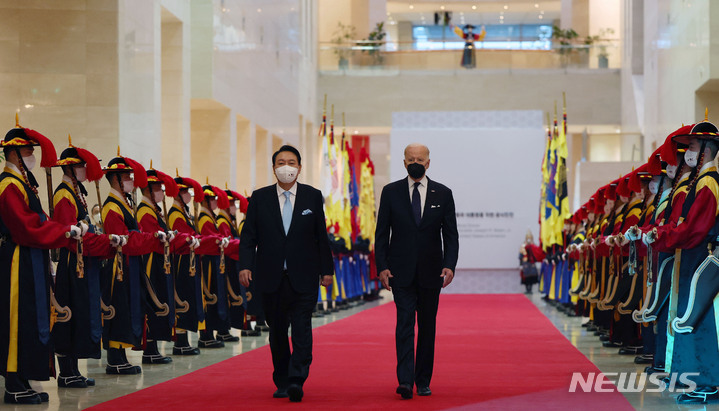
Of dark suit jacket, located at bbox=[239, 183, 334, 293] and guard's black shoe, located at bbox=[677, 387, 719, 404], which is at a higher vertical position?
dark suit jacket, located at bbox=[239, 183, 334, 293]

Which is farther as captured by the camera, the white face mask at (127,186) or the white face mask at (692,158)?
the white face mask at (127,186)

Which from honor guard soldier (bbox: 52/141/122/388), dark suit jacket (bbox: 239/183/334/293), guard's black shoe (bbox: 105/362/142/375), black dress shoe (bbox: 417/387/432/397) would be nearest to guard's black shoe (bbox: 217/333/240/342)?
guard's black shoe (bbox: 105/362/142/375)

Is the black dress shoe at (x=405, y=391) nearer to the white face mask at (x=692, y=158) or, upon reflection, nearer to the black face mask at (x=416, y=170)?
the black face mask at (x=416, y=170)

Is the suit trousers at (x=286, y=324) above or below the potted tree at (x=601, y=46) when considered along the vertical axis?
below

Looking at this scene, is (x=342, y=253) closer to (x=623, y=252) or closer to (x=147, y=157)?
(x=147, y=157)

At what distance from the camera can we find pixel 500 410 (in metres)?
5.88

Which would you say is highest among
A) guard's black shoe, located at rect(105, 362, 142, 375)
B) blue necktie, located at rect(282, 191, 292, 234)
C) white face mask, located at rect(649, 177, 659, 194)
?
white face mask, located at rect(649, 177, 659, 194)

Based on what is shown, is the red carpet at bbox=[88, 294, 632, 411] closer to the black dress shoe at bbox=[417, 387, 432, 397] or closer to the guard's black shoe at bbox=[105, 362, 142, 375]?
the black dress shoe at bbox=[417, 387, 432, 397]

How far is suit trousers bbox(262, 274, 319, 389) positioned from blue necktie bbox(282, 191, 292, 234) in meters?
0.35

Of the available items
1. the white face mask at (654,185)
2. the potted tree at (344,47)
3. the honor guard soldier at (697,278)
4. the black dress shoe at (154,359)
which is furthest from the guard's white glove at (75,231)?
the potted tree at (344,47)

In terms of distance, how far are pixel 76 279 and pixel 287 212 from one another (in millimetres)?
1890

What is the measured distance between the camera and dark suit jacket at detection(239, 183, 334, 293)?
21.8 feet

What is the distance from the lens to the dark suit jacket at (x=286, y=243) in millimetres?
6637

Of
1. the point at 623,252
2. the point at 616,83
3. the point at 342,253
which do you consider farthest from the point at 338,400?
the point at 616,83
